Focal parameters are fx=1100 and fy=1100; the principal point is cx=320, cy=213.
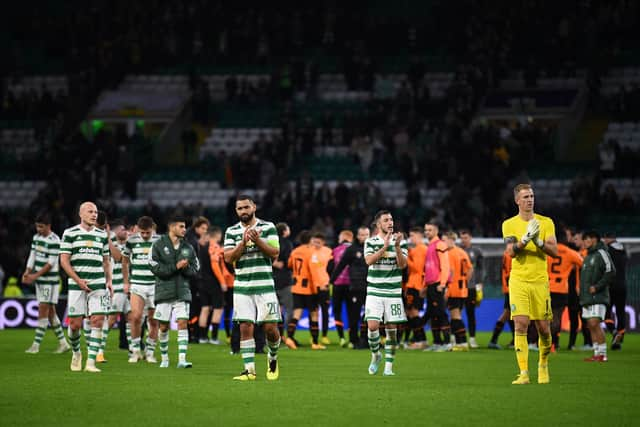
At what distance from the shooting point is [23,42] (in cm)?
4916

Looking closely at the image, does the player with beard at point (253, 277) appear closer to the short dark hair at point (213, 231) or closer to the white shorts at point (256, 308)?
the white shorts at point (256, 308)

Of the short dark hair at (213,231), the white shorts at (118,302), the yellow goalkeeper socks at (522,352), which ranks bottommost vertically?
the yellow goalkeeper socks at (522,352)

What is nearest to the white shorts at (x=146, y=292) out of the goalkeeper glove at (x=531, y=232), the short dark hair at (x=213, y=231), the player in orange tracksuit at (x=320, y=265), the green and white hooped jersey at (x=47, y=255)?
the green and white hooped jersey at (x=47, y=255)

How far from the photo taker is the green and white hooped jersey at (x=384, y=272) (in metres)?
15.1

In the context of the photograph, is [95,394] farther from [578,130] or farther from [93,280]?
[578,130]

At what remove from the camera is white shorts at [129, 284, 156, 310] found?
17.4 metres

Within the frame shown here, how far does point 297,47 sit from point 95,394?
114ft

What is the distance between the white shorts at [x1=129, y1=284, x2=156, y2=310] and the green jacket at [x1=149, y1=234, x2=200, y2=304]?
3.18 ft

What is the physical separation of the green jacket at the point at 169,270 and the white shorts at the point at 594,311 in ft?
23.1

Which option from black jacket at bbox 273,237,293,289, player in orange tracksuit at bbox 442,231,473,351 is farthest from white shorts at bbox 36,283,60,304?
player in orange tracksuit at bbox 442,231,473,351

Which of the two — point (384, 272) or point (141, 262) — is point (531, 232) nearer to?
point (384, 272)

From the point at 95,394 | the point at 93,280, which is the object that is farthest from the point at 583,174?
the point at 95,394

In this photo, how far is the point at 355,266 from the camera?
2217 centimetres

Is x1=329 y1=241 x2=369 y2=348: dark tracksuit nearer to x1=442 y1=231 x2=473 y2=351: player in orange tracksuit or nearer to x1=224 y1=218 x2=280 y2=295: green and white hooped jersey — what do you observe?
x1=442 y1=231 x2=473 y2=351: player in orange tracksuit
